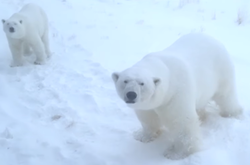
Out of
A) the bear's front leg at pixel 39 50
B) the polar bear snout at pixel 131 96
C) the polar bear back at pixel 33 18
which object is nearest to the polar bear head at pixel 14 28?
the polar bear back at pixel 33 18

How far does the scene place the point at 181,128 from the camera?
3154 millimetres

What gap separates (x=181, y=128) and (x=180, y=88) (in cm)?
35

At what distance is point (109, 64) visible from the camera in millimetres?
5562

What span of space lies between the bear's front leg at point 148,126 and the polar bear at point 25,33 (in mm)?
2848

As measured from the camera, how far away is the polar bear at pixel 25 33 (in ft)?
18.4

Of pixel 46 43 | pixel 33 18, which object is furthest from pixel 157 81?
pixel 46 43

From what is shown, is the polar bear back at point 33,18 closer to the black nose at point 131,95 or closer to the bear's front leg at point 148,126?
the bear's front leg at point 148,126

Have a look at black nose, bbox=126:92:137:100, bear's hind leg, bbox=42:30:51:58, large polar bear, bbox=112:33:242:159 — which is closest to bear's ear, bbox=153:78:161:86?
large polar bear, bbox=112:33:242:159

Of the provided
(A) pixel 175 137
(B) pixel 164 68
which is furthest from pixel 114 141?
(B) pixel 164 68

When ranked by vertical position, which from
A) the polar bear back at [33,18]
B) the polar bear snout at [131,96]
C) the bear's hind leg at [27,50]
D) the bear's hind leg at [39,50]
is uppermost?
the polar bear snout at [131,96]

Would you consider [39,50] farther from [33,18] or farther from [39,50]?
[33,18]

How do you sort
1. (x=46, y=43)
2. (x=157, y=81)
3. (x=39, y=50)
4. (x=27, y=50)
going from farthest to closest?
(x=27, y=50) → (x=46, y=43) → (x=39, y=50) → (x=157, y=81)

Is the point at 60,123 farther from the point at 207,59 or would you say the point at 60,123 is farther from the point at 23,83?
the point at 207,59

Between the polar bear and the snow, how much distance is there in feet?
0.71
